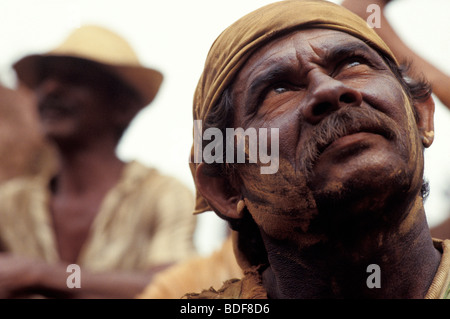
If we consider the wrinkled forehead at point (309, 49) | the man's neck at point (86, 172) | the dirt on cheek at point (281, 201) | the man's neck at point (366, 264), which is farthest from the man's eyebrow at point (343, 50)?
the man's neck at point (86, 172)

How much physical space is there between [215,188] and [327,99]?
561 mm

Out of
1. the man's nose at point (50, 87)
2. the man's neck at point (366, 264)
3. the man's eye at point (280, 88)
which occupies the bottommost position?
the man's nose at point (50, 87)

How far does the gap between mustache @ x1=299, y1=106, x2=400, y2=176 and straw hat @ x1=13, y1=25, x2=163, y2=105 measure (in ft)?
11.3

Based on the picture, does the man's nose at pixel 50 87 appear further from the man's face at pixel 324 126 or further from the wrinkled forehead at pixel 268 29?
the man's face at pixel 324 126

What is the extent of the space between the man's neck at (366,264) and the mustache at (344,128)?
0.79 ft

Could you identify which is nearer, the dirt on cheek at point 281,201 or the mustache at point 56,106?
the dirt on cheek at point 281,201

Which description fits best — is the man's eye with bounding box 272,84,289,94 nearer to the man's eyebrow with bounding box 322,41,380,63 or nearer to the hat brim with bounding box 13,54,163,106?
the man's eyebrow with bounding box 322,41,380,63

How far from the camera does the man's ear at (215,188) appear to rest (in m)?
2.55

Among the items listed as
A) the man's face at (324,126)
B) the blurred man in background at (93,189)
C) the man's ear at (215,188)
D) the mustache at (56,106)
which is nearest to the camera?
the man's face at (324,126)

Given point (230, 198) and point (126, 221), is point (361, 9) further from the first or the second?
point (126, 221)

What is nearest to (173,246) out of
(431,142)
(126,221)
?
(126,221)

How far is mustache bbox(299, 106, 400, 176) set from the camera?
84.4 inches

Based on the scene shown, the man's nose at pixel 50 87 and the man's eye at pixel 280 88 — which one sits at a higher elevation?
the man's eye at pixel 280 88
